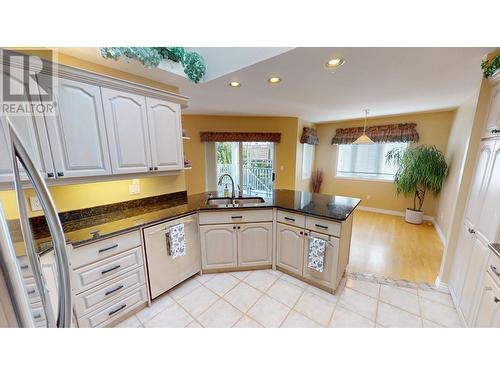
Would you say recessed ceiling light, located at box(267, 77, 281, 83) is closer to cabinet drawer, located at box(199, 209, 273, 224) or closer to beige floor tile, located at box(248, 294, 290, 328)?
cabinet drawer, located at box(199, 209, 273, 224)

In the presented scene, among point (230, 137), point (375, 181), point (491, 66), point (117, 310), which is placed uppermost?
point (491, 66)

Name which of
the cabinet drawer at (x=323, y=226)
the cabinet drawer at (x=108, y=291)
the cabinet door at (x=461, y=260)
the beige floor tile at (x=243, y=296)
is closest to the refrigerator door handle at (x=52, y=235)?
the cabinet drawer at (x=108, y=291)

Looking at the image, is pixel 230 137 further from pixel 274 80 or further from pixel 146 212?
pixel 146 212

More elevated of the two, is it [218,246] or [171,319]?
[218,246]

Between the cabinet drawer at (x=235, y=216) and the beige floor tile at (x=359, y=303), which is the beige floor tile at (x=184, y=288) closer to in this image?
the cabinet drawer at (x=235, y=216)

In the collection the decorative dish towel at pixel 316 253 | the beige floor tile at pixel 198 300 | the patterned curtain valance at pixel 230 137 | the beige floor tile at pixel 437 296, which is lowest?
the beige floor tile at pixel 198 300

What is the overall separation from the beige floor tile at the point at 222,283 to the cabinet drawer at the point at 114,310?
0.64 m

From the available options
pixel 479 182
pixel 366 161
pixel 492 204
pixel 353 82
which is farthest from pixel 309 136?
pixel 492 204

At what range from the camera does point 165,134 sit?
6.45ft

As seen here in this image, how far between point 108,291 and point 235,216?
1.22 metres

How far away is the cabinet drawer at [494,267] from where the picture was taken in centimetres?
114

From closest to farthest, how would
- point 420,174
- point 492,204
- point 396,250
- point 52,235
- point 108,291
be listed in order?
point 52,235
point 492,204
point 108,291
point 396,250
point 420,174

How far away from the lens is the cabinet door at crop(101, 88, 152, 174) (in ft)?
5.18
